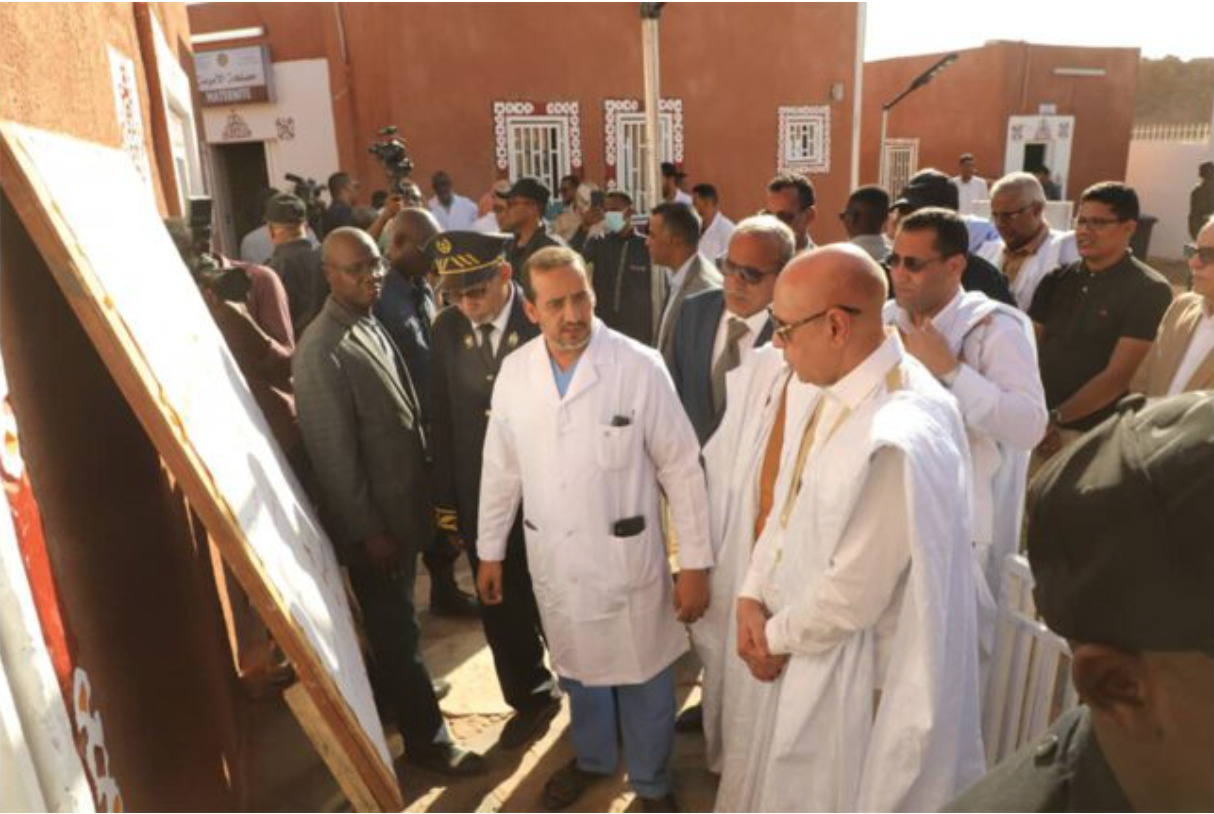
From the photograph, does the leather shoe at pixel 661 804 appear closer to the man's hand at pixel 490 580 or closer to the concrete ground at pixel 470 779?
the concrete ground at pixel 470 779

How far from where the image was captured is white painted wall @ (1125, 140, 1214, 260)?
19.3 metres

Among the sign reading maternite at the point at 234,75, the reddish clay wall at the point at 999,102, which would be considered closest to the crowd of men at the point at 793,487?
the sign reading maternite at the point at 234,75

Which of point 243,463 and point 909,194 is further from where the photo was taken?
point 909,194

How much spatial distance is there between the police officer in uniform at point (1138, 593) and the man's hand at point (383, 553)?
2475 millimetres

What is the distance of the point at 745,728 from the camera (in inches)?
105

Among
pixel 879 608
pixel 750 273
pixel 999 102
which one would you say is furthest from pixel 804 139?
pixel 879 608

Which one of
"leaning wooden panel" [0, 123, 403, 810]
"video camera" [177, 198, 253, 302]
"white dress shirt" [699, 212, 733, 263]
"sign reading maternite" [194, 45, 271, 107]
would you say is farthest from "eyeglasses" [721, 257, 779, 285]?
"sign reading maternite" [194, 45, 271, 107]

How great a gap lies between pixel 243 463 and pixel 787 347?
1516 millimetres

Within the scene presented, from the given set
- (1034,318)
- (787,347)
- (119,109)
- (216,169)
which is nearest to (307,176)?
(216,169)

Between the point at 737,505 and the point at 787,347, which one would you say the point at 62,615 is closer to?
the point at 787,347

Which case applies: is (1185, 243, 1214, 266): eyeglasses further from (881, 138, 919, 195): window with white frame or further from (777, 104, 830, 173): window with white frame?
(881, 138, 919, 195): window with white frame

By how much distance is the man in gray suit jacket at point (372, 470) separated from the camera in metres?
3.02

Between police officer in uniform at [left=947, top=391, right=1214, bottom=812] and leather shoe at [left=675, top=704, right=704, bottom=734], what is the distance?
2.73 metres

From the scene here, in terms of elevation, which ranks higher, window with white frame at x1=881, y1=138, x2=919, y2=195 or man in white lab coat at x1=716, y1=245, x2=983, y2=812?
window with white frame at x1=881, y1=138, x2=919, y2=195
